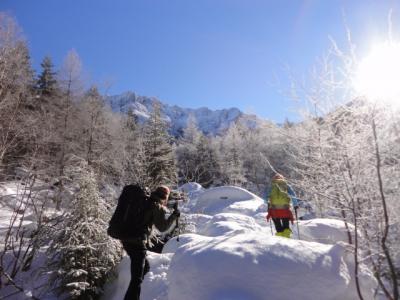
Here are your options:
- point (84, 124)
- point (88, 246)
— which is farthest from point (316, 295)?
point (84, 124)

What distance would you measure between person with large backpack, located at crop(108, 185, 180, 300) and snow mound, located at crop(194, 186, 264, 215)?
10.5m

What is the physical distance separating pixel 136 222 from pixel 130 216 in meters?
0.12

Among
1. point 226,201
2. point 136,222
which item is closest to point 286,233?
point 136,222

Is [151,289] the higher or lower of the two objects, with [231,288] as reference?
lower

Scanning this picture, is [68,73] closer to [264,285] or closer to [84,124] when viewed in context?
[84,124]

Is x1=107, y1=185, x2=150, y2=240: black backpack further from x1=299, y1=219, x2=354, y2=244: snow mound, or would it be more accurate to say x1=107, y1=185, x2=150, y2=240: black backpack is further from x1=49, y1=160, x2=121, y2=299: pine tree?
x1=299, y1=219, x2=354, y2=244: snow mound

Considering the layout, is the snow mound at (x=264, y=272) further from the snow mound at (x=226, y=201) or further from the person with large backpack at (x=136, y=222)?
the snow mound at (x=226, y=201)

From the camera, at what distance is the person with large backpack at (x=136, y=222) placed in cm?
397

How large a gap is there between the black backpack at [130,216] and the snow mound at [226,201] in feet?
34.9

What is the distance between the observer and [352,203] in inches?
140

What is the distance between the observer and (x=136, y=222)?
4012 millimetres

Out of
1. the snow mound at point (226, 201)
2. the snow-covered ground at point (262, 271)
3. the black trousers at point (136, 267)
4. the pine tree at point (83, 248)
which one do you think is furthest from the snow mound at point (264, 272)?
the snow mound at point (226, 201)

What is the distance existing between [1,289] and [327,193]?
6206mm

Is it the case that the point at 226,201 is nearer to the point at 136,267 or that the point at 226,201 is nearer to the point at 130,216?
the point at 136,267
